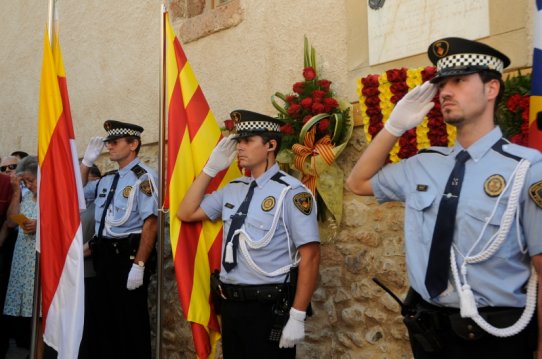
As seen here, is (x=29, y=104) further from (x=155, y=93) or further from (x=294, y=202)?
(x=294, y=202)

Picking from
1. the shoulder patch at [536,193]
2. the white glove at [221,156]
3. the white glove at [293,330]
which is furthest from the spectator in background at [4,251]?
the shoulder patch at [536,193]

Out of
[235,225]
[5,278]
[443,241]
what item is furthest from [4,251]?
[443,241]

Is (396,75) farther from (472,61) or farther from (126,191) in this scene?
(126,191)

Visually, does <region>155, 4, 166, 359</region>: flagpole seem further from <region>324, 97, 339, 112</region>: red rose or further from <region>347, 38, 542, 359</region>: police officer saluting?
<region>347, 38, 542, 359</region>: police officer saluting

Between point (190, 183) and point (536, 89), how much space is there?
2.19m

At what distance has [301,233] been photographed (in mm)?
3164

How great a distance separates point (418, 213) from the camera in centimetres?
232

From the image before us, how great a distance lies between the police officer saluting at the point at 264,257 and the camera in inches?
124

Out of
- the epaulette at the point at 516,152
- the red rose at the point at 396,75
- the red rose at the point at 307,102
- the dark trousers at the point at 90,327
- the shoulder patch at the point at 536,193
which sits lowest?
the dark trousers at the point at 90,327

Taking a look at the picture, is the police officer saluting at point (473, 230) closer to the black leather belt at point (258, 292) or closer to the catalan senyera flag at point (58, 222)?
the black leather belt at point (258, 292)

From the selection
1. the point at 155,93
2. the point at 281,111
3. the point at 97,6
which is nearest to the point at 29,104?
the point at 97,6

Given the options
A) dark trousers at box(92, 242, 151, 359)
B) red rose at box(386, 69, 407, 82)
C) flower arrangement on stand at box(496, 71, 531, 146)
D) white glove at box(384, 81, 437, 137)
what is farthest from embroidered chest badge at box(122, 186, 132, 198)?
flower arrangement on stand at box(496, 71, 531, 146)

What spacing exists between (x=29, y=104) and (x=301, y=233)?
5.59 meters

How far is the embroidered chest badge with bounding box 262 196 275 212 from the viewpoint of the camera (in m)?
3.30
